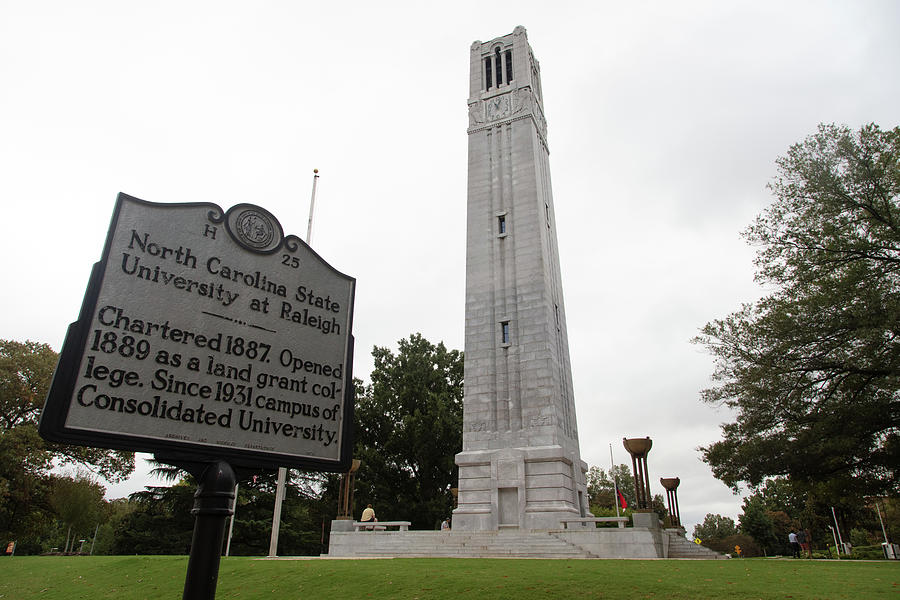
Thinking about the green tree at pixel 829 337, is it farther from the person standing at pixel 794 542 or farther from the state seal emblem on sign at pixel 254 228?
the state seal emblem on sign at pixel 254 228

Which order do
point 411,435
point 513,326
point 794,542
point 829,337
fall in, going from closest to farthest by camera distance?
1. point 829,337
2. point 794,542
3. point 513,326
4. point 411,435

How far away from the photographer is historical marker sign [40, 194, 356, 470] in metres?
4.19

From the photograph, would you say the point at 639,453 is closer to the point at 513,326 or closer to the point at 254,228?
the point at 513,326

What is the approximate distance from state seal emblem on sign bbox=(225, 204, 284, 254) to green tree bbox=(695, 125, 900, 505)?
1872 centimetres

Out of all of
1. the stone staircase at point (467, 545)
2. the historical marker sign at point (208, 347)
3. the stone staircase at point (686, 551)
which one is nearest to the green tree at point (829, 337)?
the stone staircase at point (686, 551)

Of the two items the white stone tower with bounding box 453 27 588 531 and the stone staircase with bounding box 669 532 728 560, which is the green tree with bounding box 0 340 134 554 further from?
the stone staircase with bounding box 669 532 728 560

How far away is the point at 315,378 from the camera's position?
5418 millimetres

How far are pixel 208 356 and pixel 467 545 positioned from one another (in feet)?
61.1

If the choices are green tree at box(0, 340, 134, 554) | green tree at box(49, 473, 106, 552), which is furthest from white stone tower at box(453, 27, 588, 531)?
green tree at box(49, 473, 106, 552)

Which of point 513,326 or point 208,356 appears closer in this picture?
point 208,356

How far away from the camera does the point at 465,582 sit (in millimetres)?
10969

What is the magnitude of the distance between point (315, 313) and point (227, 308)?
3.04 ft

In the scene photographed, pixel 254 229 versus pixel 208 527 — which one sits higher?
pixel 254 229

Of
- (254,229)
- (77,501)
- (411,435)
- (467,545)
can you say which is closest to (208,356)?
(254,229)
